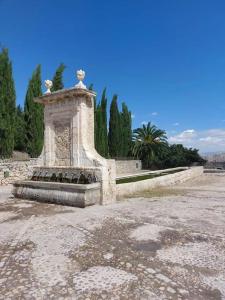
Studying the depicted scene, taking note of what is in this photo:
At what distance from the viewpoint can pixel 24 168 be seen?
14828 millimetres

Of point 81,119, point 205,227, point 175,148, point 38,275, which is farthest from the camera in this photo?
point 175,148

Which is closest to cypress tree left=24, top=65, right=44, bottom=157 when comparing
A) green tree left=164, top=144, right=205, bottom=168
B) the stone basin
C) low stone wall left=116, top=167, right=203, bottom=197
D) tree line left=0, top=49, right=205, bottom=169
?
tree line left=0, top=49, right=205, bottom=169

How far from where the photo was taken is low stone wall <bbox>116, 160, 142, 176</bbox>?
26.3 meters

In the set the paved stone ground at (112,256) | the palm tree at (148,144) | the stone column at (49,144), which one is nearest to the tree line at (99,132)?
the palm tree at (148,144)

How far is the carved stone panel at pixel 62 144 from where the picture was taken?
8.17 m

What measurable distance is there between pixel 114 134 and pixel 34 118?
11.3 m

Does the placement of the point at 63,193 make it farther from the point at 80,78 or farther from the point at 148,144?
the point at 148,144

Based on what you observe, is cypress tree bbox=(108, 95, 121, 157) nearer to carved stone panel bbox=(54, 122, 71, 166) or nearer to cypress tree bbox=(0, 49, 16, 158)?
cypress tree bbox=(0, 49, 16, 158)

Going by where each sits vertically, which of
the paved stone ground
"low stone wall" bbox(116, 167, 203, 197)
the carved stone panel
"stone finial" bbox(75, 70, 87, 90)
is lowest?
the paved stone ground

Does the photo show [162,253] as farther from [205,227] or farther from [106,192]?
[106,192]

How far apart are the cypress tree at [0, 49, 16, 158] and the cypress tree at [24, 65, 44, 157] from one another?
6.17 ft

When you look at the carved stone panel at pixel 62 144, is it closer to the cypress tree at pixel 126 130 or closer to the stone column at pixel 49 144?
the stone column at pixel 49 144

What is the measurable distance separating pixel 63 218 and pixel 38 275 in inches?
106

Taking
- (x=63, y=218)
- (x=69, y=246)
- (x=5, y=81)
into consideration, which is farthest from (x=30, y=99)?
(x=69, y=246)
